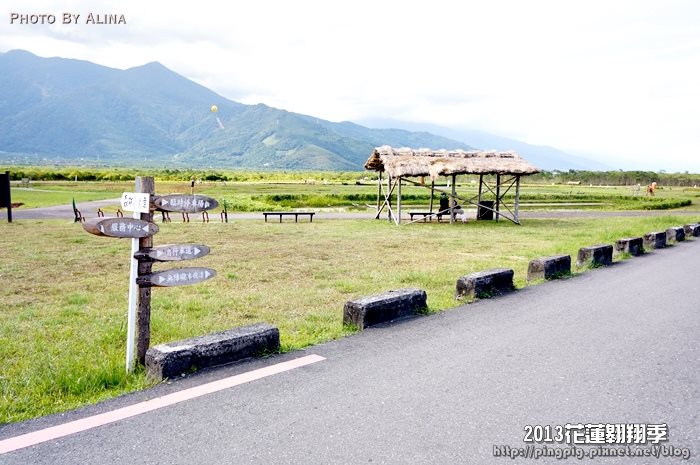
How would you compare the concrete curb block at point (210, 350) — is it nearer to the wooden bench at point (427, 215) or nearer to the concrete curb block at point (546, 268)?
the concrete curb block at point (546, 268)

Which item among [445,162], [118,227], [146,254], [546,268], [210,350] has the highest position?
[445,162]

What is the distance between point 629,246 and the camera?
11.2m

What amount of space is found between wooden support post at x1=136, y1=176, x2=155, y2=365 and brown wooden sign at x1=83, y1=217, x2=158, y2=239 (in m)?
0.14

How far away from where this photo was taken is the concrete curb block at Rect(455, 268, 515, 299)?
6734 millimetres

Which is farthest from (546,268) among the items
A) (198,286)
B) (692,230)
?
(692,230)

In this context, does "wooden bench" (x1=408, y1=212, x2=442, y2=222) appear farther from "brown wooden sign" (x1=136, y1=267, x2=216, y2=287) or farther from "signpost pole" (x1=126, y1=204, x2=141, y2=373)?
"signpost pole" (x1=126, y1=204, x2=141, y2=373)

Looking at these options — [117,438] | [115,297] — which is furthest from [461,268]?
[117,438]

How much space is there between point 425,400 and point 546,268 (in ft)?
17.7

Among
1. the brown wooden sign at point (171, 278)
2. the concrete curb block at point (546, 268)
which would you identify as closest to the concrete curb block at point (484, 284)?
the concrete curb block at point (546, 268)

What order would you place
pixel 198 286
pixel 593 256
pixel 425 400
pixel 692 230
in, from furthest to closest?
pixel 692 230 → pixel 593 256 → pixel 198 286 → pixel 425 400

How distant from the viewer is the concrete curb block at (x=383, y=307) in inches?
208

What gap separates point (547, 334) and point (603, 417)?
1922 millimetres

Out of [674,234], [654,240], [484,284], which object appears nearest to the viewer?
[484,284]

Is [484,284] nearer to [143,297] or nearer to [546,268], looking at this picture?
[546,268]
